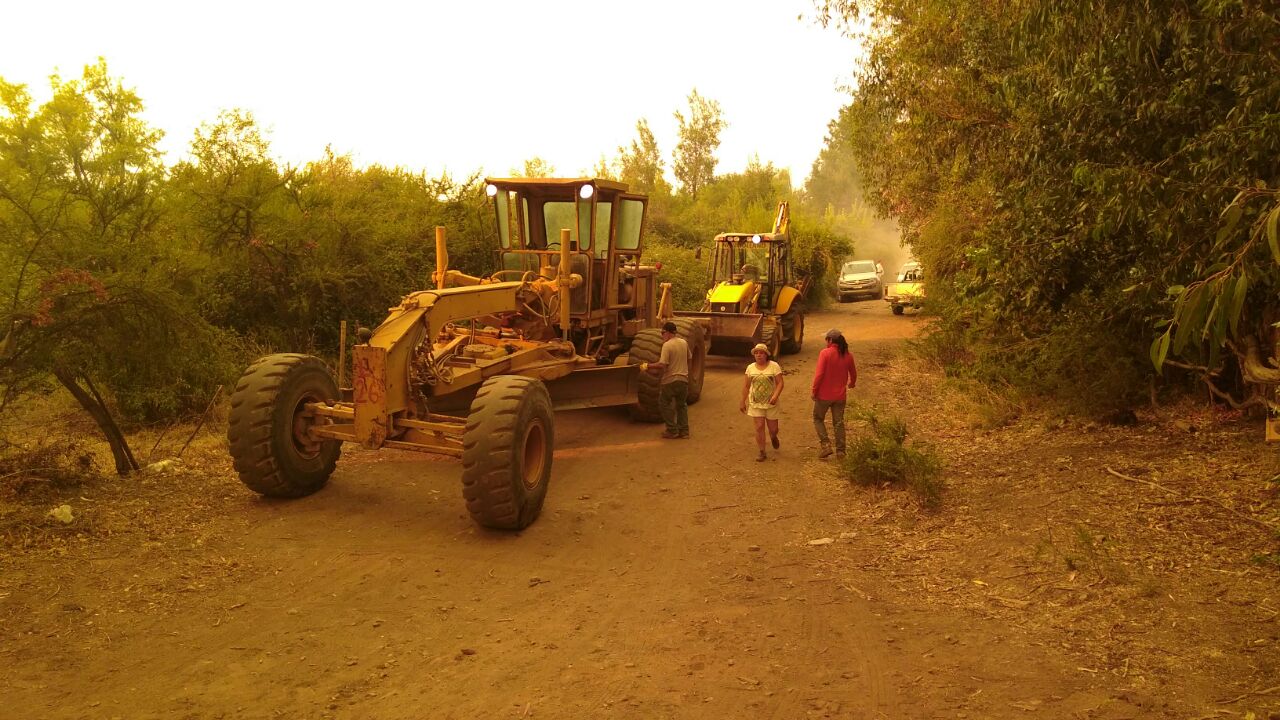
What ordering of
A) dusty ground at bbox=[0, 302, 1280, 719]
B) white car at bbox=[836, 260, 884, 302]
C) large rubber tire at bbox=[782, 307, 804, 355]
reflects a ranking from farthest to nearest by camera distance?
white car at bbox=[836, 260, 884, 302]
large rubber tire at bbox=[782, 307, 804, 355]
dusty ground at bbox=[0, 302, 1280, 719]

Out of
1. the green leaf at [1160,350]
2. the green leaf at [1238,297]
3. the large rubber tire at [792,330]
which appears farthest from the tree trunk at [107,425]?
the large rubber tire at [792,330]

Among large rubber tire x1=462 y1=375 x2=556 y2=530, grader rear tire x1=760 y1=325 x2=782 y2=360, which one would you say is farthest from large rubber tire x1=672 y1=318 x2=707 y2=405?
large rubber tire x1=462 y1=375 x2=556 y2=530

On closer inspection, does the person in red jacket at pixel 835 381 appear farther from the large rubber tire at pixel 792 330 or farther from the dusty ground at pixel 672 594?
the large rubber tire at pixel 792 330

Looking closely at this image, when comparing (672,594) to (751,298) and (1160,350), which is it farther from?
(751,298)

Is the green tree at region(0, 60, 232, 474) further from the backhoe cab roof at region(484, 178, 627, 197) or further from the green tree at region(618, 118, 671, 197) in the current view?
the green tree at region(618, 118, 671, 197)

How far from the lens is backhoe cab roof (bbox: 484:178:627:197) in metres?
10.4

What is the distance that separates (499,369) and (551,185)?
2646 millimetres

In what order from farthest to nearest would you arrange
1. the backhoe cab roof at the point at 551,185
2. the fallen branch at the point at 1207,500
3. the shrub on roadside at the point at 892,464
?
the backhoe cab roof at the point at 551,185
the shrub on roadside at the point at 892,464
the fallen branch at the point at 1207,500

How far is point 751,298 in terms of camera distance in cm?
1730

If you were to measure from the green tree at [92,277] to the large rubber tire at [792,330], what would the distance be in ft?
36.1

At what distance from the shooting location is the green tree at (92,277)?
7348 mm

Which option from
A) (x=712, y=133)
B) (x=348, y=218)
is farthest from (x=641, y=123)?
(x=348, y=218)

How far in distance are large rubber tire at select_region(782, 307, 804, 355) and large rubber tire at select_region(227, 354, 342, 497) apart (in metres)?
12.0

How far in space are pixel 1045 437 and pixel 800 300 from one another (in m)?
9.93
